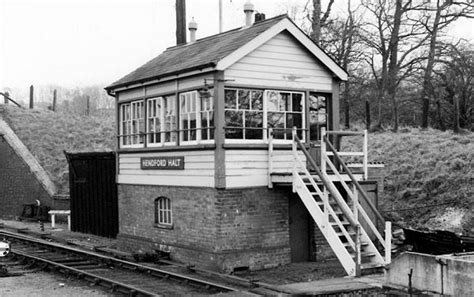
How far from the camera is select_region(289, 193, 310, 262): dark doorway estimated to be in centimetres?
1577

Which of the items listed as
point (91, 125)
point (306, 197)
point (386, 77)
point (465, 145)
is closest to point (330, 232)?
point (306, 197)

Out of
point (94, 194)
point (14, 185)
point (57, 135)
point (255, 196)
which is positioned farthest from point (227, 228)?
point (57, 135)

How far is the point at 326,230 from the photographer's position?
1340 cm

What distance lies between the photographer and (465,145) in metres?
20.0

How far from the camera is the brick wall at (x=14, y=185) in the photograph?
94.2ft

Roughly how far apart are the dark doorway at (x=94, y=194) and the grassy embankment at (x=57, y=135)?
5106mm

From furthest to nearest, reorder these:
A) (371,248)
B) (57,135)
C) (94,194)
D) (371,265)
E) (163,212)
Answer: (57,135) → (94,194) → (163,212) → (371,248) → (371,265)

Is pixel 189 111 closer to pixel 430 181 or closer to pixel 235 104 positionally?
pixel 235 104

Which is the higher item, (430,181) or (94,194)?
(430,181)

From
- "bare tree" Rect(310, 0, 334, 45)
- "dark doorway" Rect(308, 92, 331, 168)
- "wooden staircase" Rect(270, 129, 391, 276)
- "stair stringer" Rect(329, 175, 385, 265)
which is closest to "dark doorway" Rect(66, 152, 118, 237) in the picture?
"dark doorway" Rect(308, 92, 331, 168)

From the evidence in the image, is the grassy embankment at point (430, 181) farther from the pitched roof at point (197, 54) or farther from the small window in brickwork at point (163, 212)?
the pitched roof at point (197, 54)

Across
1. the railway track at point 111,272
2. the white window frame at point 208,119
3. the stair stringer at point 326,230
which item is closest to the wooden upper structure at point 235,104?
the white window frame at point 208,119

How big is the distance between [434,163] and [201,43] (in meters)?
8.29

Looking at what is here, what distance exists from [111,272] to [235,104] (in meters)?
5.13
